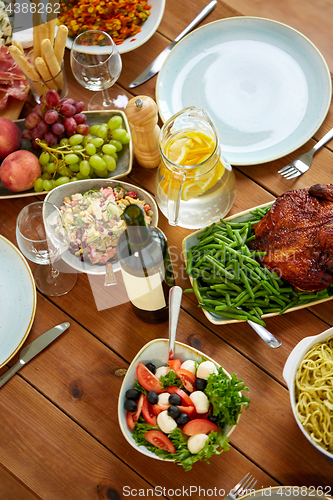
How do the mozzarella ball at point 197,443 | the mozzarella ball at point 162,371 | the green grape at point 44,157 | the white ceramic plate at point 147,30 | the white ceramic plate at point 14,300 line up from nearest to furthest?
the mozzarella ball at point 197,443
the mozzarella ball at point 162,371
the white ceramic plate at point 14,300
the green grape at point 44,157
the white ceramic plate at point 147,30

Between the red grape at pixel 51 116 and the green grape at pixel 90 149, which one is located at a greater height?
the red grape at pixel 51 116

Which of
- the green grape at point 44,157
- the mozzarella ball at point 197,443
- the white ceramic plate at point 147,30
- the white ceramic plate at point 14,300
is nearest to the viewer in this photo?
the mozzarella ball at point 197,443

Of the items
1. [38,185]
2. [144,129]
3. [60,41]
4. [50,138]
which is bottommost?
[38,185]

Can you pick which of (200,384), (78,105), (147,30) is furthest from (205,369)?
(147,30)

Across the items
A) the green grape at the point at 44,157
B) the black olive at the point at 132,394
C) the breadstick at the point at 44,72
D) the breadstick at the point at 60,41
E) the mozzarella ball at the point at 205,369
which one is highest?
the breadstick at the point at 60,41

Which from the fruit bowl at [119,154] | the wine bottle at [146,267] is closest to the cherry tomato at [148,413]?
the wine bottle at [146,267]

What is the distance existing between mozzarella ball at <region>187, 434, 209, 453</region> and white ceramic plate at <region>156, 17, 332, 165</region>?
0.81 meters

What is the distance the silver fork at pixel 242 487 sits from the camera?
108cm

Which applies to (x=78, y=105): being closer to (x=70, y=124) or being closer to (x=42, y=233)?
(x=70, y=124)

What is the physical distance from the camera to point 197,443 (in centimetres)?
101

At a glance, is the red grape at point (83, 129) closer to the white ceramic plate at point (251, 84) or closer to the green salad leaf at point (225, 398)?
the white ceramic plate at point (251, 84)

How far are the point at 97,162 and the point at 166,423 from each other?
76 cm

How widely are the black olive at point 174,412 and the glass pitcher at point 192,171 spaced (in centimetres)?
46

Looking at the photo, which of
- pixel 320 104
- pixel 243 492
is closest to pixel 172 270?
pixel 243 492
